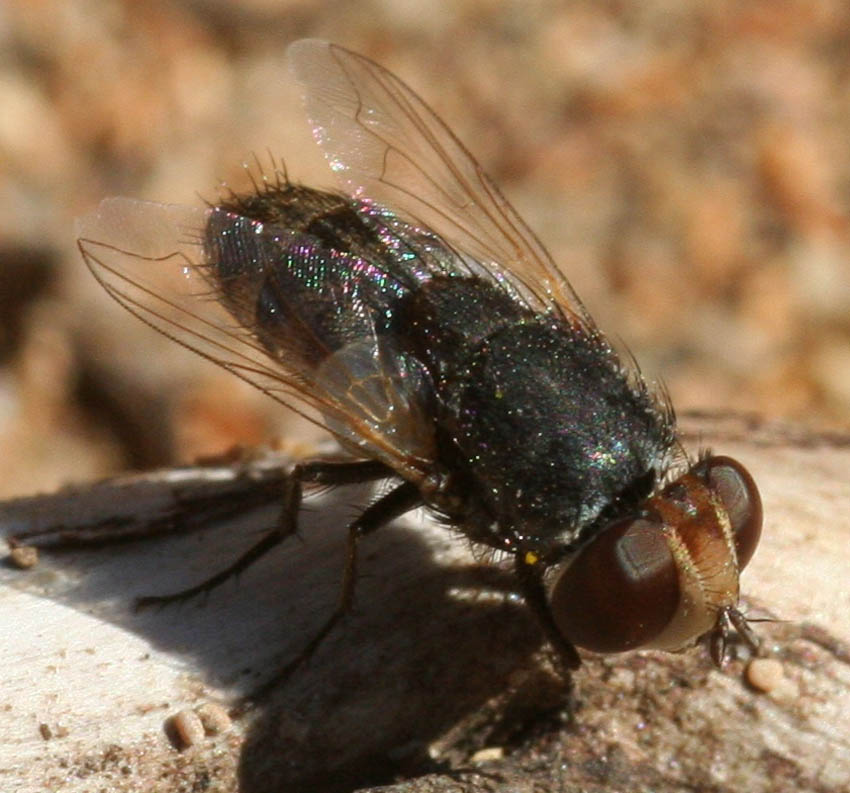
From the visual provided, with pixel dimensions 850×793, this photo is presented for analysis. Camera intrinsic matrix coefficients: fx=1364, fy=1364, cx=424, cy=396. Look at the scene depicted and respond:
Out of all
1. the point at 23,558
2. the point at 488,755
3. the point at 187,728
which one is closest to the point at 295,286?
the point at 23,558

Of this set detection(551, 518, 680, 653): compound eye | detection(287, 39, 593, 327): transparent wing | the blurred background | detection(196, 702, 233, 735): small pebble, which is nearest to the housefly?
detection(551, 518, 680, 653): compound eye

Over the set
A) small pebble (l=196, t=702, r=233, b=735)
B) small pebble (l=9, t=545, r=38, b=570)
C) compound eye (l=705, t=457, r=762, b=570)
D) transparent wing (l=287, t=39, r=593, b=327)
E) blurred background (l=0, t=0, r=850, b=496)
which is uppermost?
blurred background (l=0, t=0, r=850, b=496)

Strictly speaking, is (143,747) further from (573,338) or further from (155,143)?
(155,143)

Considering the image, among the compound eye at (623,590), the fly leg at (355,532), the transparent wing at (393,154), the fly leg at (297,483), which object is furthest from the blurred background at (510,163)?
the compound eye at (623,590)

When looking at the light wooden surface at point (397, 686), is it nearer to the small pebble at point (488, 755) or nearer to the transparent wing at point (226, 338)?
the small pebble at point (488, 755)

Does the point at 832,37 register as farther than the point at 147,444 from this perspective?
Yes

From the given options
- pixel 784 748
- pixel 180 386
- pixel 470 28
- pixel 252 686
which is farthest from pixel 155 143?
pixel 784 748

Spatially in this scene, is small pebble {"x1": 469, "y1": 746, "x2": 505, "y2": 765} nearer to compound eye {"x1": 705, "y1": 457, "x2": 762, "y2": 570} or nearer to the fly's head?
the fly's head
